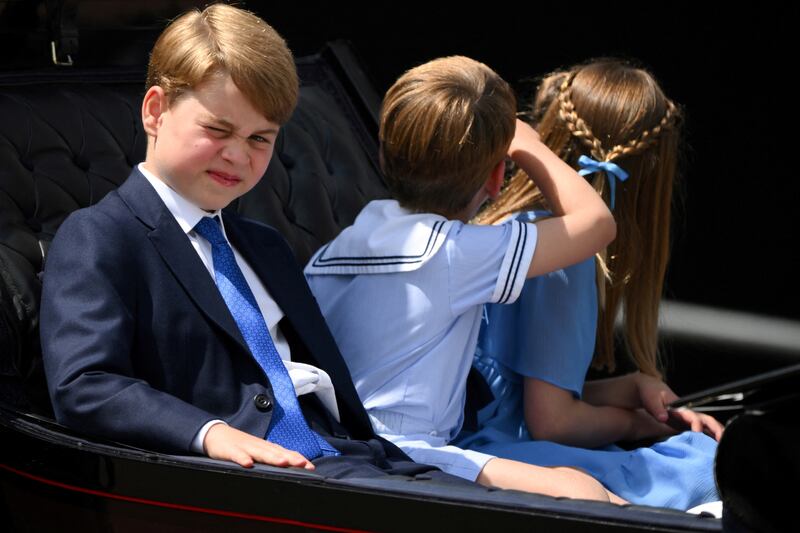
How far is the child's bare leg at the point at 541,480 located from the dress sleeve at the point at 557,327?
0.24 m

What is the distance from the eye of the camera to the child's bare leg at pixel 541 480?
1.97m

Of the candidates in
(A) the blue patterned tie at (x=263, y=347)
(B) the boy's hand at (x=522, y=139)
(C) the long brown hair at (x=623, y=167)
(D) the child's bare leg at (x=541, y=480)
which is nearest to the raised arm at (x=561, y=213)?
(B) the boy's hand at (x=522, y=139)

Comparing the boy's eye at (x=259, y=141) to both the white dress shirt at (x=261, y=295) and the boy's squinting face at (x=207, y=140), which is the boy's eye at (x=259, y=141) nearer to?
the boy's squinting face at (x=207, y=140)

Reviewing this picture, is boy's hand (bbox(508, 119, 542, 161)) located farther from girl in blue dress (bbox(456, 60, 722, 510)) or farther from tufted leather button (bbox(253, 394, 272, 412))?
tufted leather button (bbox(253, 394, 272, 412))

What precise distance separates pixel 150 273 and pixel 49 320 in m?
0.15

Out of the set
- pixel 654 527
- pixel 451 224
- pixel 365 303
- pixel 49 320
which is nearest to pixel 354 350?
pixel 365 303

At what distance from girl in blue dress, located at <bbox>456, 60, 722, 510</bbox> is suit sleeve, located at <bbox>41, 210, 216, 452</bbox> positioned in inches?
26.6

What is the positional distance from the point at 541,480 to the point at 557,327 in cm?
34

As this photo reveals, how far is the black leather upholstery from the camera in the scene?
1.99 metres

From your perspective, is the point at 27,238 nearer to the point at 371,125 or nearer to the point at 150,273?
the point at 150,273

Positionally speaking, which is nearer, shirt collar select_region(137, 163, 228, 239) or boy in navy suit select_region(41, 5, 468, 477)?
boy in navy suit select_region(41, 5, 468, 477)

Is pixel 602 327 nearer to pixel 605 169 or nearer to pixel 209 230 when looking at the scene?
pixel 605 169

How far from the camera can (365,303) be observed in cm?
216

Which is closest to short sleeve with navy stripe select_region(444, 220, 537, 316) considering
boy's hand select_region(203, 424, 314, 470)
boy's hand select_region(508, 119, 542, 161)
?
boy's hand select_region(508, 119, 542, 161)
